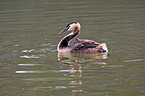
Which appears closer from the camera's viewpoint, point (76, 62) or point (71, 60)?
point (76, 62)

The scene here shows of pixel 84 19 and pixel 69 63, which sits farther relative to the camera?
pixel 84 19

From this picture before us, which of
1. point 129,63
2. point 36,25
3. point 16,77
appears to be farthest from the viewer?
point 36,25

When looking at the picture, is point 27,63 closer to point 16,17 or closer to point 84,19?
point 84,19

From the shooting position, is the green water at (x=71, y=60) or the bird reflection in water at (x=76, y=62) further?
the bird reflection in water at (x=76, y=62)

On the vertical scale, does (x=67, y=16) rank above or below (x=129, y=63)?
above

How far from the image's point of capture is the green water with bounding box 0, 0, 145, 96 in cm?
751

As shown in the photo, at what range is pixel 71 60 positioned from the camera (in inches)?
393

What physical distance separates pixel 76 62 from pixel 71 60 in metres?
0.33

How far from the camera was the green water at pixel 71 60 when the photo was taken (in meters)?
7.51

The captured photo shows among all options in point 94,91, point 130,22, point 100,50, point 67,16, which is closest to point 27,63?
point 100,50

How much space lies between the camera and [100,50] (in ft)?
34.9

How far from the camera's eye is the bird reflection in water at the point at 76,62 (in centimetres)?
845

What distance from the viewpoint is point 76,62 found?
31.8 ft

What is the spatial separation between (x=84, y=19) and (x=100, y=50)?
7.63m
